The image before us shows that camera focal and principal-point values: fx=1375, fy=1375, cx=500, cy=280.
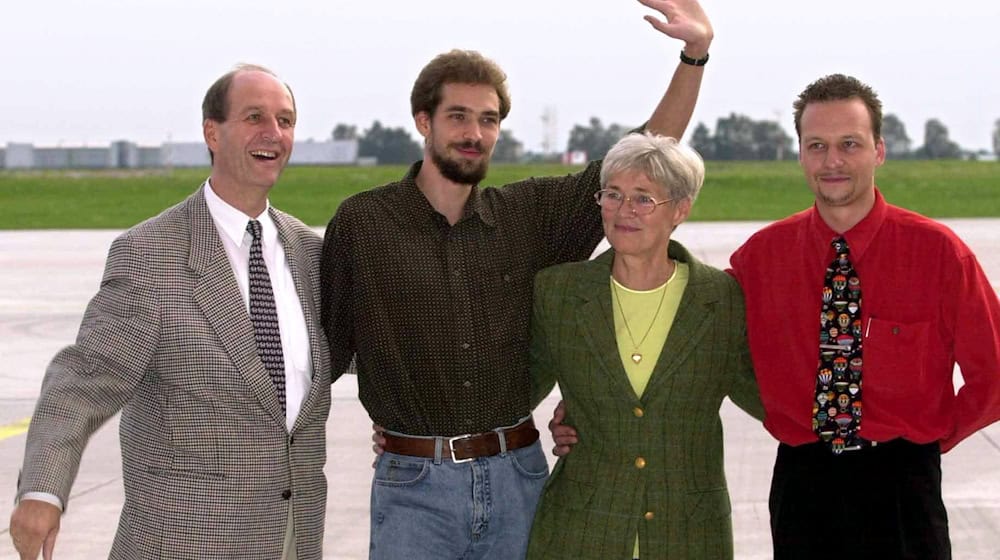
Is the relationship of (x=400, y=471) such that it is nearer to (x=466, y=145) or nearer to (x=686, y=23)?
(x=466, y=145)

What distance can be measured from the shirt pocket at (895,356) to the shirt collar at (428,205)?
47.1 inches

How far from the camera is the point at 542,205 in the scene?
441 centimetres

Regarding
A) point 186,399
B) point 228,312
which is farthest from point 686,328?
point 186,399

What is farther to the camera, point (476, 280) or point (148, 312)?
point (476, 280)

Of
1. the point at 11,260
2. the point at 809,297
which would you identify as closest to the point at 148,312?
the point at 809,297

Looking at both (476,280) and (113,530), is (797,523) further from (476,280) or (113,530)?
(113,530)

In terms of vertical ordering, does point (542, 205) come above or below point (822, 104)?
below

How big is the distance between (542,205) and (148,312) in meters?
1.34

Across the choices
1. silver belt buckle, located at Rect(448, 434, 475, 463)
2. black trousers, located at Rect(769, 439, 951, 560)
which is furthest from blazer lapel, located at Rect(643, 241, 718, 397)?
silver belt buckle, located at Rect(448, 434, 475, 463)

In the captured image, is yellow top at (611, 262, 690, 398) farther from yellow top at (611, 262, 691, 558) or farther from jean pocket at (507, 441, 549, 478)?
jean pocket at (507, 441, 549, 478)

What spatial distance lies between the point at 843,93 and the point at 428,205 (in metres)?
1.28

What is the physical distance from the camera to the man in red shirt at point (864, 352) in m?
3.85

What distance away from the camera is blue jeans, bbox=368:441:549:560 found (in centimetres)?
407

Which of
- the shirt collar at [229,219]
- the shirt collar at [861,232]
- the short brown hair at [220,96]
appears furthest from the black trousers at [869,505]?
the short brown hair at [220,96]
